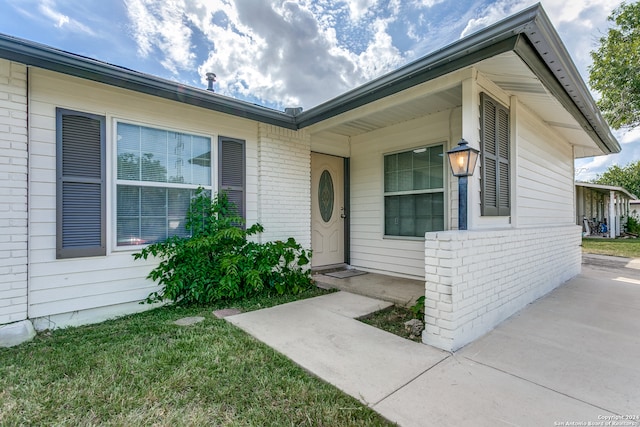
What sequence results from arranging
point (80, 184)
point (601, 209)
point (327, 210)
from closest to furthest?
point (80, 184)
point (327, 210)
point (601, 209)

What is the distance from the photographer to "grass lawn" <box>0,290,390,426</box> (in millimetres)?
1612

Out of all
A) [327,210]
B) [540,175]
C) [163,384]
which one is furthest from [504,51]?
[327,210]

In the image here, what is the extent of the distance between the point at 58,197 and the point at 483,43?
4.18 metres

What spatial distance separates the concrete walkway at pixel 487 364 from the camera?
1686mm

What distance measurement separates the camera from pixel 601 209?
54.9ft

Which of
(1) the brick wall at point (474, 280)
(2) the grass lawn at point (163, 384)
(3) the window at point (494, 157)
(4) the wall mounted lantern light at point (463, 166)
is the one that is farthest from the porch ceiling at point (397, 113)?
(2) the grass lawn at point (163, 384)

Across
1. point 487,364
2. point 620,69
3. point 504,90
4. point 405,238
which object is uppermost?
point 620,69

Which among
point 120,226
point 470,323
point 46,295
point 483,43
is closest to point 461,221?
point 470,323

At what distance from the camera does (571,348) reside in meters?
2.48

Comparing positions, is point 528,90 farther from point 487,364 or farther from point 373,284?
point 373,284

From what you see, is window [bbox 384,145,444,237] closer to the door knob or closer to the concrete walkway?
the door knob

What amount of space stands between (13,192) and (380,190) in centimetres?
462

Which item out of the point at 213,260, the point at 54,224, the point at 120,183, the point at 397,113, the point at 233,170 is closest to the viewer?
the point at 54,224

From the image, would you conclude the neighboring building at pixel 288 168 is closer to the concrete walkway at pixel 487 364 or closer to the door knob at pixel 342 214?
the concrete walkway at pixel 487 364
